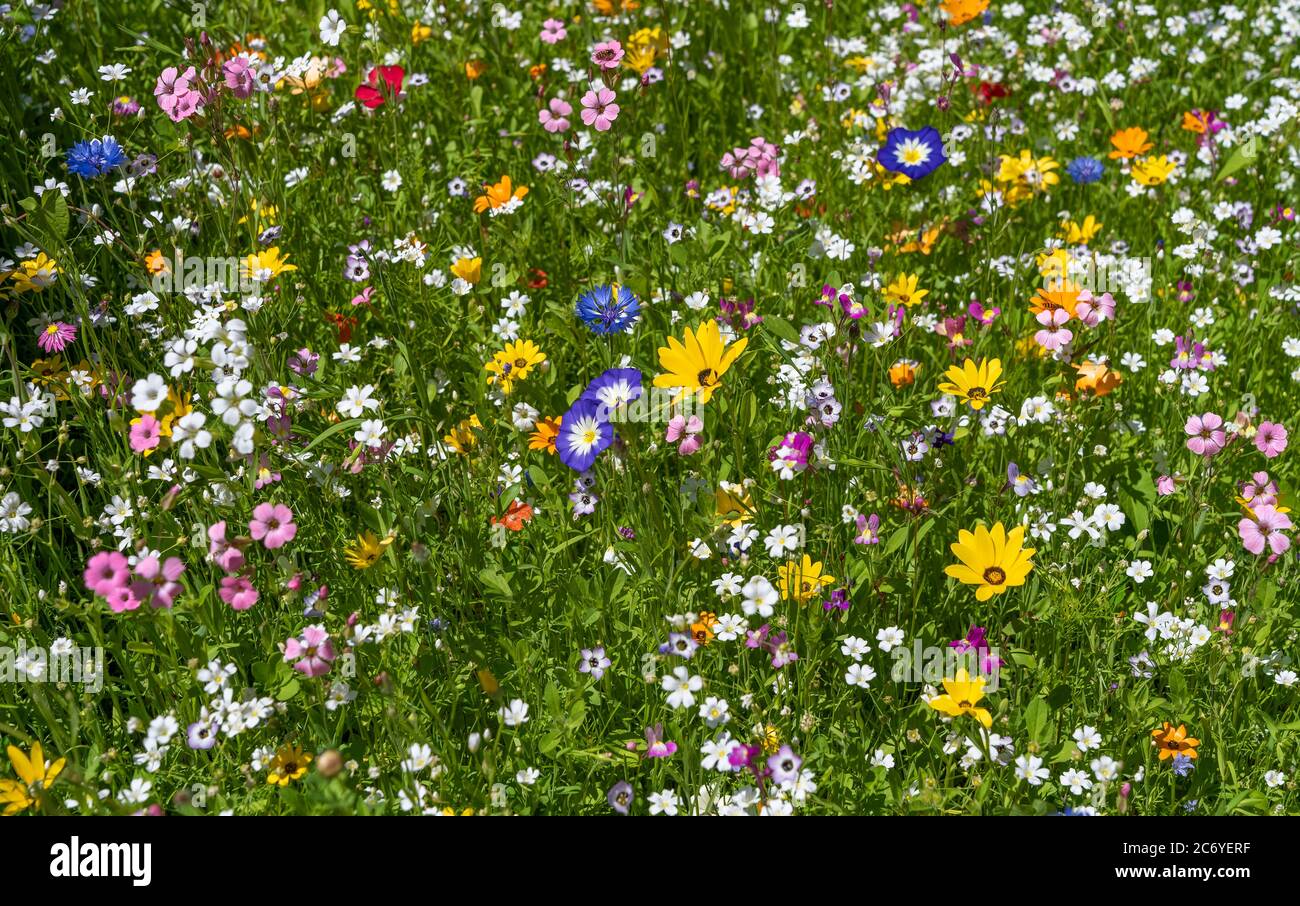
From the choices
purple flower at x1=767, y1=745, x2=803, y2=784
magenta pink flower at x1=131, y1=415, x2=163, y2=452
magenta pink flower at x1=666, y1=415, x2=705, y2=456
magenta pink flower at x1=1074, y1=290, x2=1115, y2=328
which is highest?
magenta pink flower at x1=1074, y1=290, x2=1115, y2=328

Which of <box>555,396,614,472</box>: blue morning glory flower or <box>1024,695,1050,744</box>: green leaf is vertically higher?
<box>555,396,614,472</box>: blue morning glory flower

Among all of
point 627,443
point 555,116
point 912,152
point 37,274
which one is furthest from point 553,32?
point 627,443

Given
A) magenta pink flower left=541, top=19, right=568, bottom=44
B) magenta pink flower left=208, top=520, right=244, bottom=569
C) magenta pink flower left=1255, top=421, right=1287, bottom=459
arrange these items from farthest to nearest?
magenta pink flower left=541, top=19, right=568, bottom=44 → magenta pink flower left=1255, top=421, right=1287, bottom=459 → magenta pink flower left=208, top=520, right=244, bottom=569

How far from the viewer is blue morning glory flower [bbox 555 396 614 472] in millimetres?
2855

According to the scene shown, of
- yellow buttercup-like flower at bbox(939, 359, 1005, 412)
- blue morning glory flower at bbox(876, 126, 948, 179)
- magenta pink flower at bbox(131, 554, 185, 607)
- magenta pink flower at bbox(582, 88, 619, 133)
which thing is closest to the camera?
magenta pink flower at bbox(131, 554, 185, 607)

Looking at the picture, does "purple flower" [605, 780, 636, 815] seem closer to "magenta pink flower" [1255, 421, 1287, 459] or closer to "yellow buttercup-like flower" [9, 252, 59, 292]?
"magenta pink flower" [1255, 421, 1287, 459]

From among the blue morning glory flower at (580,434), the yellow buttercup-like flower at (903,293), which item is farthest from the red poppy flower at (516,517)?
the yellow buttercup-like flower at (903,293)

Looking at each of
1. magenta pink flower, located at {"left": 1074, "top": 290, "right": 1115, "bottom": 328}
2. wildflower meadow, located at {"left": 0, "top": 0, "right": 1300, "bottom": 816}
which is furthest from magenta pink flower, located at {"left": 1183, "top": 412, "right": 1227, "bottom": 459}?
magenta pink flower, located at {"left": 1074, "top": 290, "right": 1115, "bottom": 328}

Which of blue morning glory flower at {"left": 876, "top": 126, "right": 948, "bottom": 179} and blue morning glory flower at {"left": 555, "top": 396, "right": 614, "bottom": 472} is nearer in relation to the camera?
blue morning glory flower at {"left": 555, "top": 396, "right": 614, "bottom": 472}

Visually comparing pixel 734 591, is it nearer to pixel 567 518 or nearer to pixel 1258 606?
pixel 567 518

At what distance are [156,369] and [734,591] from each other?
6.36ft

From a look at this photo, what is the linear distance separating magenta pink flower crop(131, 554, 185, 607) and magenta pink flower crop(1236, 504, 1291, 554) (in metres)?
2.41

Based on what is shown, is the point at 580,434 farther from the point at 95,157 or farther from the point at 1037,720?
the point at 95,157

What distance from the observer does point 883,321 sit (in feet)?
11.3
